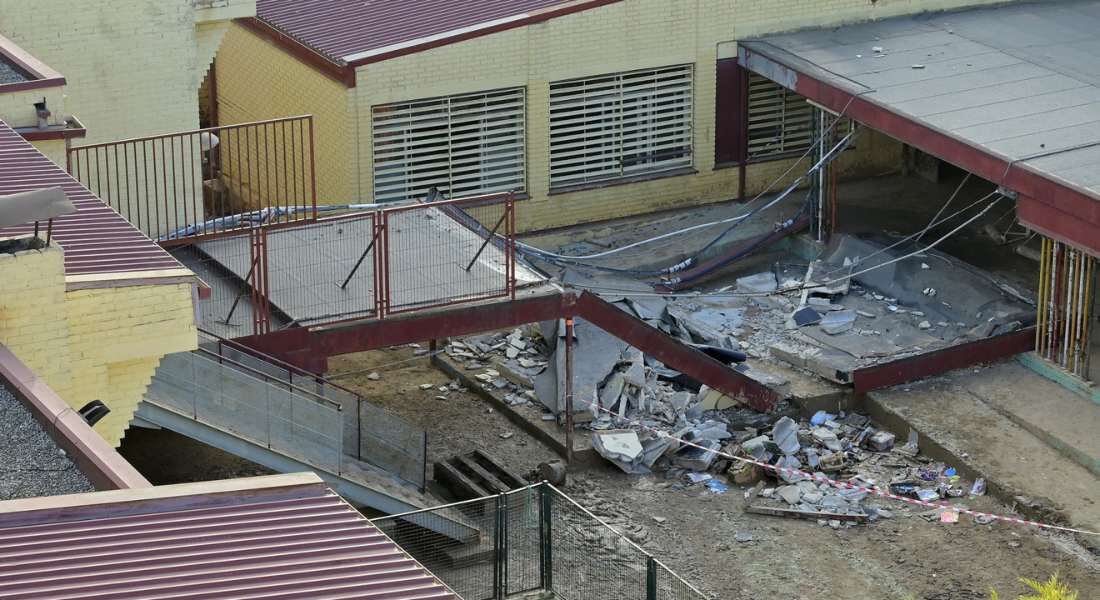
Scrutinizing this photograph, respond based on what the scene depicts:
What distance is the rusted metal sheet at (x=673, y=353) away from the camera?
24719 mm

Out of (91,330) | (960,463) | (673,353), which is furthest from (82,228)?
(960,463)

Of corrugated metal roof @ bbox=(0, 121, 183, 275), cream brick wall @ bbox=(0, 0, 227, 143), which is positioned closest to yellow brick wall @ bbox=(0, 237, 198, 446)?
corrugated metal roof @ bbox=(0, 121, 183, 275)

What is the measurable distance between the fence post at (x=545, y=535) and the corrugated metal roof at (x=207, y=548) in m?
6.26

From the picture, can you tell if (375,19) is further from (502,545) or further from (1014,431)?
(502,545)

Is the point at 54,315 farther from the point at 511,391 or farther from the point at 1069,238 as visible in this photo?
the point at 1069,238

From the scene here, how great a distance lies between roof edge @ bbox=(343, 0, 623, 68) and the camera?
97.3ft

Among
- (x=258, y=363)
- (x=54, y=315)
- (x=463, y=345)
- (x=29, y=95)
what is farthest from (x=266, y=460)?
(x=463, y=345)

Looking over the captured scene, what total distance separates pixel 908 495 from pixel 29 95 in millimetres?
11685

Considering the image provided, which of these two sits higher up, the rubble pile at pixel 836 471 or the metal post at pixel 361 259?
the metal post at pixel 361 259

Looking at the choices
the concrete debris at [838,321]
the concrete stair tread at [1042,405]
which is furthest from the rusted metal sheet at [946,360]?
the concrete debris at [838,321]

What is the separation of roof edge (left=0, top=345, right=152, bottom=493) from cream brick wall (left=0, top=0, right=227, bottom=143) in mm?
9883

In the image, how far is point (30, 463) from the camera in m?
16.1

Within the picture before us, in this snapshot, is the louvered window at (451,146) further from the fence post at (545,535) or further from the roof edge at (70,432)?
the roof edge at (70,432)

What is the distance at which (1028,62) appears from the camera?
30453 mm
